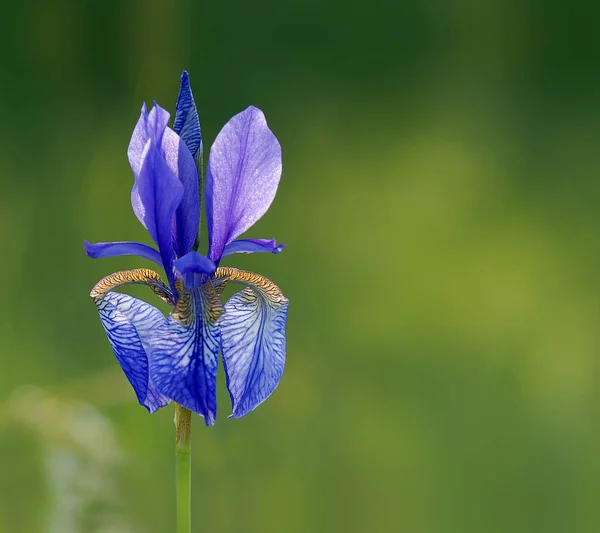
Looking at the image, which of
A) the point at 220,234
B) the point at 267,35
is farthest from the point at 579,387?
the point at 220,234

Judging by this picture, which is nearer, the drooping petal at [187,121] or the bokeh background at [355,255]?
the drooping petal at [187,121]

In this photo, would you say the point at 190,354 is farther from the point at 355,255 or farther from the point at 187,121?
the point at 355,255

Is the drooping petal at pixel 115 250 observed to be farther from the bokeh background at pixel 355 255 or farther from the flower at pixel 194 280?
the bokeh background at pixel 355 255

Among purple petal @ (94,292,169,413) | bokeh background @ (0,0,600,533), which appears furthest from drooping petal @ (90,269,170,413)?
bokeh background @ (0,0,600,533)

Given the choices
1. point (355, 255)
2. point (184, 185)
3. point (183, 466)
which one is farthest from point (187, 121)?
point (355, 255)

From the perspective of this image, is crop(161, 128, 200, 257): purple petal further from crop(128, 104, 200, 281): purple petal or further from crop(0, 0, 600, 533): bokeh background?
crop(0, 0, 600, 533): bokeh background

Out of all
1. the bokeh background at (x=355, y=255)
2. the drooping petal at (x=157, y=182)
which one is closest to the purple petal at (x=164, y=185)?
the drooping petal at (x=157, y=182)

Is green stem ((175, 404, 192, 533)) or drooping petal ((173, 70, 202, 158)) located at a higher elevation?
drooping petal ((173, 70, 202, 158))

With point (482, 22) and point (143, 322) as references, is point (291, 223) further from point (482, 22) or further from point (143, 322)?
point (143, 322)
